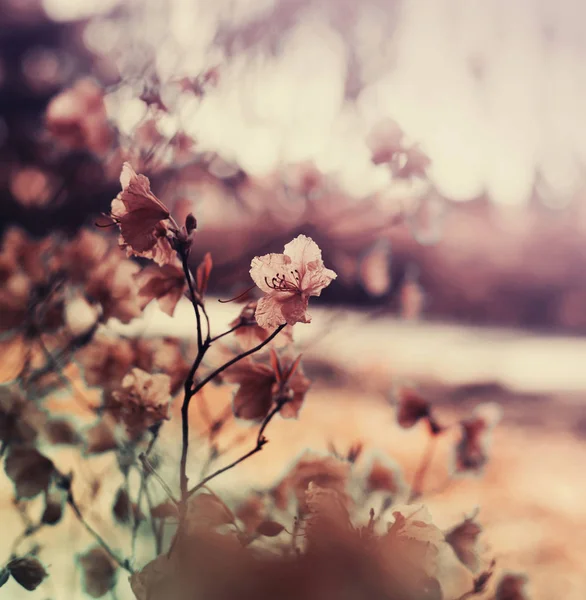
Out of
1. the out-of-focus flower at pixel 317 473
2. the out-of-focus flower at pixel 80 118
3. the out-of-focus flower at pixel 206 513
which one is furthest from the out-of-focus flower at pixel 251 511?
the out-of-focus flower at pixel 80 118

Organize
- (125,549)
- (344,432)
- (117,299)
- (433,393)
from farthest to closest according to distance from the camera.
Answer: (433,393) → (344,432) → (125,549) → (117,299)

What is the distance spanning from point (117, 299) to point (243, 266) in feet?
1.65

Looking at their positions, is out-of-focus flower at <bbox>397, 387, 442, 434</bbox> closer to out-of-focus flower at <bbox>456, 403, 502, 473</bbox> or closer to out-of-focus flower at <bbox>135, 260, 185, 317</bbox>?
out-of-focus flower at <bbox>456, 403, 502, 473</bbox>

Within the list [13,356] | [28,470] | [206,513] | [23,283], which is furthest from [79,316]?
[206,513]

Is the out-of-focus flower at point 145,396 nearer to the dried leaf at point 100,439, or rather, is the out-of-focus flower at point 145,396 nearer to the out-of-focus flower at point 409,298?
the dried leaf at point 100,439

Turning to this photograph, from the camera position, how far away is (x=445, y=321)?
1.28 meters

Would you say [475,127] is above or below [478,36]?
below

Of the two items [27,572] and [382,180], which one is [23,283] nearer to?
[27,572]

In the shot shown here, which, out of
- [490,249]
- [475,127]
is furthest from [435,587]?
[490,249]

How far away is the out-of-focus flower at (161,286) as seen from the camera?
412mm

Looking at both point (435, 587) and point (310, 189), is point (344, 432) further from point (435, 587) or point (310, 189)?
point (435, 587)

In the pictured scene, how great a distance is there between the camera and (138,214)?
1.10 feet

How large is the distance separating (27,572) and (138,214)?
0.26m

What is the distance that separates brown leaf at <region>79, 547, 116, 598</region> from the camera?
1.66ft
